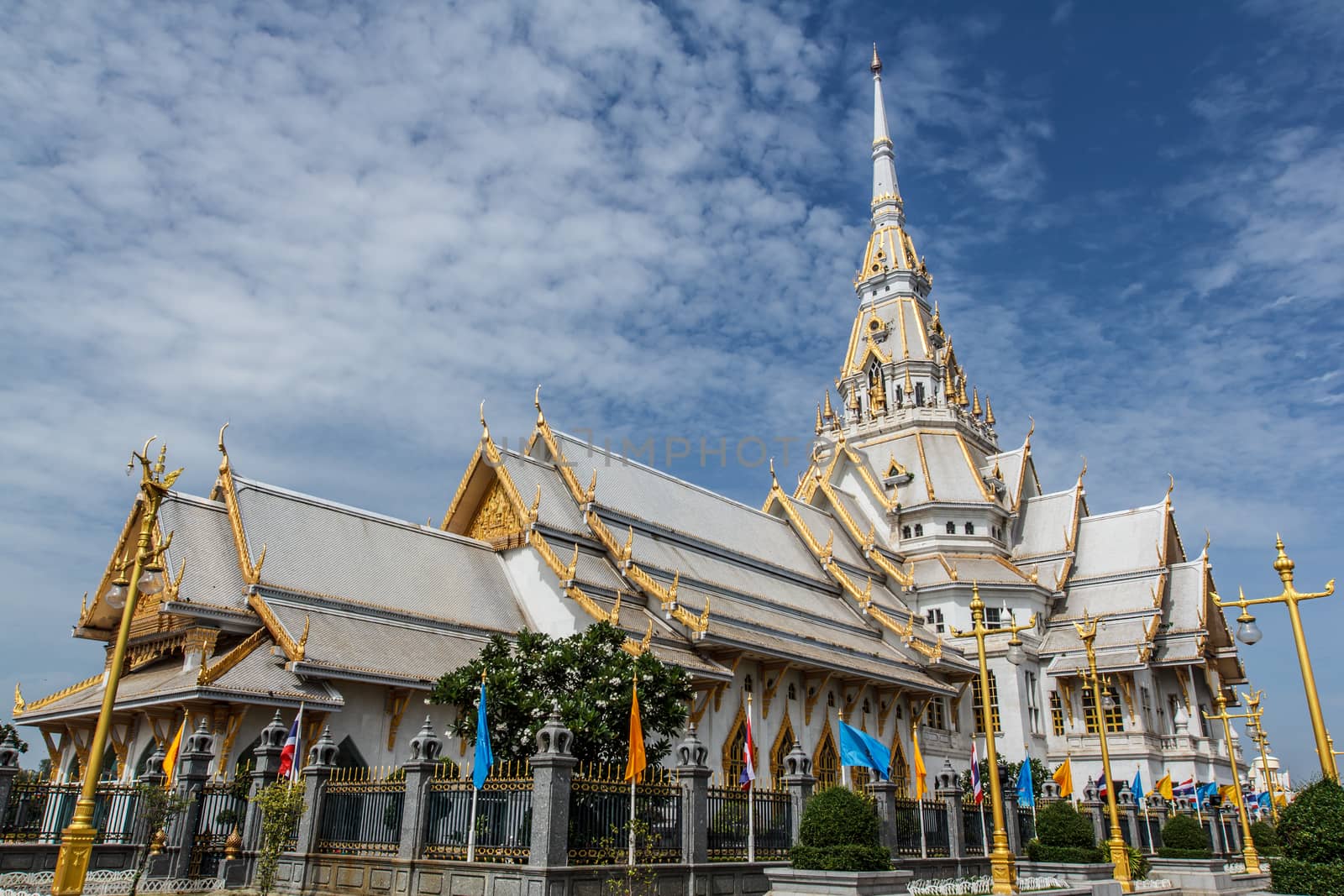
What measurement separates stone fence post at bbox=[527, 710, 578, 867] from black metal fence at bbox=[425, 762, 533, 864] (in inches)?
19.3

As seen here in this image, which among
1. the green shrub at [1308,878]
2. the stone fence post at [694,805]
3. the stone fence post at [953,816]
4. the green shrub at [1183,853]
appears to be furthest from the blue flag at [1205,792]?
the stone fence post at [694,805]

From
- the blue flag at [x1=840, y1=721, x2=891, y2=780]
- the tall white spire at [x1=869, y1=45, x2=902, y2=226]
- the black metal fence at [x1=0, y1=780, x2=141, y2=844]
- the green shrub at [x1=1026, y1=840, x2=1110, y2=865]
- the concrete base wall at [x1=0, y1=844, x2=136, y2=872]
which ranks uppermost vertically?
the tall white spire at [x1=869, y1=45, x2=902, y2=226]

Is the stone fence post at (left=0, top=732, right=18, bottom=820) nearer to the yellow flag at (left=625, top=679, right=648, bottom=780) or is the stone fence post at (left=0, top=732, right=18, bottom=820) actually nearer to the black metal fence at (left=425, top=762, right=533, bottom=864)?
the black metal fence at (left=425, top=762, right=533, bottom=864)

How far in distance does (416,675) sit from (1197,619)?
31671 mm

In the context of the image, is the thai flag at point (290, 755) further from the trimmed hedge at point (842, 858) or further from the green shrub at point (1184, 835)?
the green shrub at point (1184, 835)

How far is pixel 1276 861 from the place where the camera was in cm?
1432

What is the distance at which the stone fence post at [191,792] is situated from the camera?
16.4 metres

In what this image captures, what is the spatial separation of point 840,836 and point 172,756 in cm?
1184

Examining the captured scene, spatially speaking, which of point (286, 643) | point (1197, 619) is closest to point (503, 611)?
point (286, 643)

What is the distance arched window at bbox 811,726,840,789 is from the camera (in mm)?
30094

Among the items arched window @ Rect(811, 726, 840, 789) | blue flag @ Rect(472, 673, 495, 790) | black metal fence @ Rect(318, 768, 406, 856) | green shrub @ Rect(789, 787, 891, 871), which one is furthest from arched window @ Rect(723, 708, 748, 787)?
blue flag @ Rect(472, 673, 495, 790)

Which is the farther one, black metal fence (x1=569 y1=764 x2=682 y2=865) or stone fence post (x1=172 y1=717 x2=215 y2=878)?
stone fence post (x1=172 y1=717 x2=215 y2=878)

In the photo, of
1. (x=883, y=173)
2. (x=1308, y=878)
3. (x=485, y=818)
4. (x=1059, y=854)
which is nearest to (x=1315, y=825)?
(x=1308, y=878)

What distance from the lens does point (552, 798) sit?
1340cm
